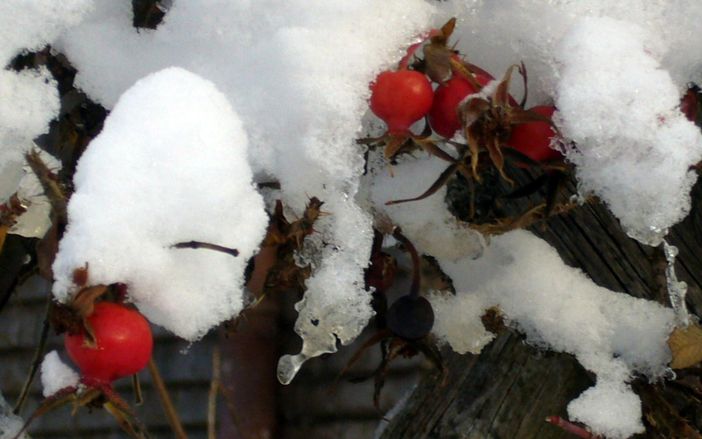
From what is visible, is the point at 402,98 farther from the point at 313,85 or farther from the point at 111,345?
the point at 111,345

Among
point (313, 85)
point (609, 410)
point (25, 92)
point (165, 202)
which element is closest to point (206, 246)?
point (165, 202)

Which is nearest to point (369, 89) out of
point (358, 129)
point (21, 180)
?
point (358, 129)

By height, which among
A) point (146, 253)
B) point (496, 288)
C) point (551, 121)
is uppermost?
point (551, 121)

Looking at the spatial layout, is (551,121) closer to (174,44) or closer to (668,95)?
(668,95)

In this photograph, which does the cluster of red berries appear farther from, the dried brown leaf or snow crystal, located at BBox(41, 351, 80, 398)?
snow crystal, located at BBox(41, 351, 80, 398)

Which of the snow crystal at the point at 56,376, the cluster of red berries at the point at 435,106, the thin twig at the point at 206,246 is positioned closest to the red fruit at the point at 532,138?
the cluster of red berries at the point at 435,106

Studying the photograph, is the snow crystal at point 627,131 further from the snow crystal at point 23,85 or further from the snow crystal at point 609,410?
the snow crystal at point 23,85

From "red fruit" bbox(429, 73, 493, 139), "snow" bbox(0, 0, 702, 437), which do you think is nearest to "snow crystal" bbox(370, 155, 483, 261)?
"snow" bbox(0, 0, 702, 437)
